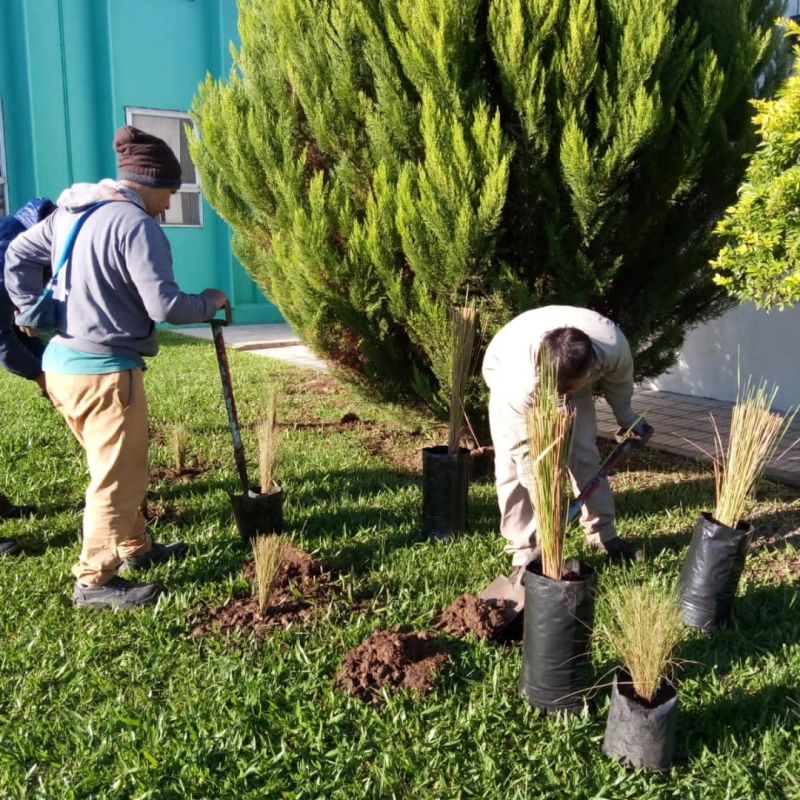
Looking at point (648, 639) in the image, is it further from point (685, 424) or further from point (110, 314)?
point (685, 424)

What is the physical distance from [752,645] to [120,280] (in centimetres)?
278

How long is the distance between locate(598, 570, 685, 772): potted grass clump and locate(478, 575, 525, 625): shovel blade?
1.99 feet

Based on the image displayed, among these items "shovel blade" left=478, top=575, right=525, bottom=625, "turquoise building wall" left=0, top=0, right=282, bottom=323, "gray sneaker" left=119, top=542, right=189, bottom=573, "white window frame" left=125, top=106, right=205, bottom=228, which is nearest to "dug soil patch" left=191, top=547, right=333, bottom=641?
"gray sneaker" left=119, top=542, right=189, bottom=573

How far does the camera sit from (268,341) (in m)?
10.7

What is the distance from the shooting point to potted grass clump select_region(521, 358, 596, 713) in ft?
7.67

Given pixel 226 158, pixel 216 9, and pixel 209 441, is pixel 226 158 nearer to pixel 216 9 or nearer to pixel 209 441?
pixel 209 441

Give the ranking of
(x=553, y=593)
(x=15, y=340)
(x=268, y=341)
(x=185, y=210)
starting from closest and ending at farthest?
(x=553, y=593), (x=15, y=340), (x=268, y=341), (x=185, y=210)

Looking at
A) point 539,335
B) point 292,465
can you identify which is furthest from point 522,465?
point 292,465

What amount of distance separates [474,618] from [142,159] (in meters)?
2.22

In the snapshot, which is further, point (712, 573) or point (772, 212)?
point (772, 212)

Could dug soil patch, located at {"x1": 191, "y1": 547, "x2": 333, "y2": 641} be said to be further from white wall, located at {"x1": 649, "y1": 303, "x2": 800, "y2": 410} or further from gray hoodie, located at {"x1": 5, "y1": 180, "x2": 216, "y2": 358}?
white wall, located at {"x1": 649, "y1": 303, "x2": 800, "y2": 410}

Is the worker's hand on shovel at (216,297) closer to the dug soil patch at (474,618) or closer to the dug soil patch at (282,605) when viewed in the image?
the dug soil patch at (282,605)

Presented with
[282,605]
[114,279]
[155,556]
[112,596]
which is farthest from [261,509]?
[114,279]

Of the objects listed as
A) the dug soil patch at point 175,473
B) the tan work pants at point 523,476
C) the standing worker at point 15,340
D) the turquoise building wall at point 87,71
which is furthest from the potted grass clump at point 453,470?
the turquoise building wall at point 87,71
